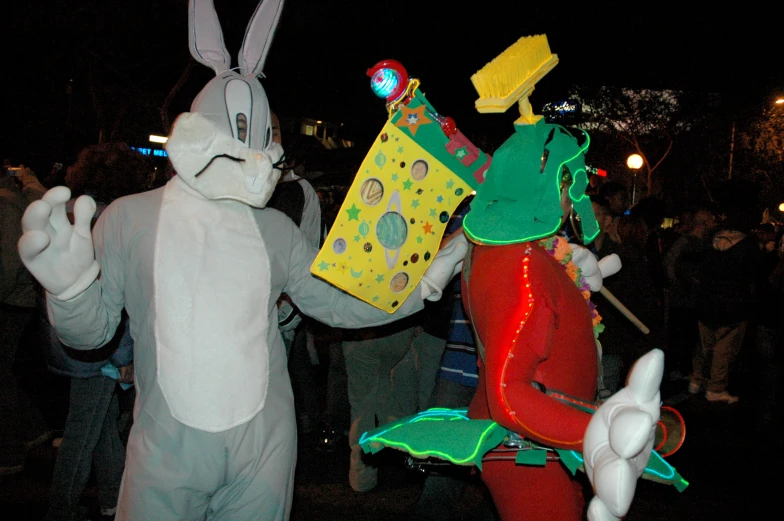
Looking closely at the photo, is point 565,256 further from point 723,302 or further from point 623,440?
point 723,302

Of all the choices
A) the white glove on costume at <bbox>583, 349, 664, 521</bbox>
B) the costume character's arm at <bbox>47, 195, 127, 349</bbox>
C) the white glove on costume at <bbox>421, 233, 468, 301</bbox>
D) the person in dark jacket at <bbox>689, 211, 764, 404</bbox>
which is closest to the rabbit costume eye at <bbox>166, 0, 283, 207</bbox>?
the costume character's arm at <bbox>47, 195, 127, 349</bbox>

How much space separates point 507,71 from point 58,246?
146cm

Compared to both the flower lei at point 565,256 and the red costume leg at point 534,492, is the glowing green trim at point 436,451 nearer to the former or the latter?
the red costume leg at point 534,492

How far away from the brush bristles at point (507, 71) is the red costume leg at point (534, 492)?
1195mm

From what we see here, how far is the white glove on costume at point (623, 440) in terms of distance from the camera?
1.55 m

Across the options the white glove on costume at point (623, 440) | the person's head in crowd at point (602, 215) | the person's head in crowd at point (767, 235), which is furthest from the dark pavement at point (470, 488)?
the person's head in crowd at point (767, 235)

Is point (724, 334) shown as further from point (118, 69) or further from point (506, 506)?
point (118, 69)

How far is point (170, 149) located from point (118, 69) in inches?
362

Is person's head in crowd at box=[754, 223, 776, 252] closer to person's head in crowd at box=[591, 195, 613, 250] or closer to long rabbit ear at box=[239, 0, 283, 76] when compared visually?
person's head in crowd at box=[591, 195, 613, 250]

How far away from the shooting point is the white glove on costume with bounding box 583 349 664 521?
1.55 meters

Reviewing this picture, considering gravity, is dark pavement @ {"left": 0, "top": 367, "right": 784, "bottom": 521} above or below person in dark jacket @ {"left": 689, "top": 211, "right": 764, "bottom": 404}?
below

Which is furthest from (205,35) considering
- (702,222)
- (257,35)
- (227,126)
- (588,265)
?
(702,222)

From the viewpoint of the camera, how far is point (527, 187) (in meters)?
2.17

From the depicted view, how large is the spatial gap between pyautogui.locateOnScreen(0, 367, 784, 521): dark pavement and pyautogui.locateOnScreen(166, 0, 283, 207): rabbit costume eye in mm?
1883
